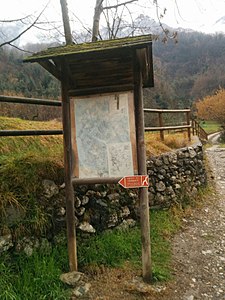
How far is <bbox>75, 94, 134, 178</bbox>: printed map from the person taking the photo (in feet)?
11.3

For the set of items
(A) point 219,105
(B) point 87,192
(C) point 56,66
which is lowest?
(B) point 87,192

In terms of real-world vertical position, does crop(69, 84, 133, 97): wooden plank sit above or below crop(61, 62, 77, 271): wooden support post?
above

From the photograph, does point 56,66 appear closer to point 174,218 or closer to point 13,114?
point 174,218

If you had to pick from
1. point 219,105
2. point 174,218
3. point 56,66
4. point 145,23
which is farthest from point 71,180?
point 219,105

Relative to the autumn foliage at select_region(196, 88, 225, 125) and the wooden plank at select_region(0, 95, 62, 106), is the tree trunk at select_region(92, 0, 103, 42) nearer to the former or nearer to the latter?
the wooden plank at select_region(0, 95, 62, 106)

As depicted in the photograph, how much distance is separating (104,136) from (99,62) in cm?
90

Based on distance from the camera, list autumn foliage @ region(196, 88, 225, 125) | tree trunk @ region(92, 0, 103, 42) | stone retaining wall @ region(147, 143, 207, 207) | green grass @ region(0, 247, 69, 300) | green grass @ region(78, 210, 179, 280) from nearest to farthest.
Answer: green grass @ region(0, 247, 69, 300), green grass @ region(78, 210, 179, 280), stone retaining wall @ region(147, 143, 207, 207), tree trunk @ region(92, 0, 103, 42), autumn foliage @ region(196, 88, 225, 125)

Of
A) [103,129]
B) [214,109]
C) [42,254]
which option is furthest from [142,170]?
[214,109]

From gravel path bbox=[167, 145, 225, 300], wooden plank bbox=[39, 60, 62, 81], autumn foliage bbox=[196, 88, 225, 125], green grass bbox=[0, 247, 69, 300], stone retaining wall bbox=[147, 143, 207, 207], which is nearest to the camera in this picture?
green grass bbox=[0, 247, 69, 300]

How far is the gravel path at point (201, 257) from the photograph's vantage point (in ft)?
11.0


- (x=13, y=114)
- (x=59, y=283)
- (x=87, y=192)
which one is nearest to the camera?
(x=59, y=283)

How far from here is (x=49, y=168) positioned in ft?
12.9

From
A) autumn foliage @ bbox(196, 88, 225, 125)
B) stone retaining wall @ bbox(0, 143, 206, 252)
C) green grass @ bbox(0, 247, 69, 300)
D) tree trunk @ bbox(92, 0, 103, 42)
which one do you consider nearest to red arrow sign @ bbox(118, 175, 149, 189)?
stone retaining wall @ bbox(0, 143, 206, 252)

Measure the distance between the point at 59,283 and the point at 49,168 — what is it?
1461 millimetres
